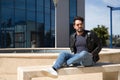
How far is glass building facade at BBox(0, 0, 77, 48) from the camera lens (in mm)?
31141

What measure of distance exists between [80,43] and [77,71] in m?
0.61

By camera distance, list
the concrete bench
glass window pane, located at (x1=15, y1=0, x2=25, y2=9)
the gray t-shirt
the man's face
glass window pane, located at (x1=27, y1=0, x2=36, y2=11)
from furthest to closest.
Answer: glass window pane, located at (x1=27, y1=0, x2=36, y2=11) → glass window pane, located at (x1=15, y1=0, x2=25, y2=9) → the gray t-shirt → the man's face → the concrete bench

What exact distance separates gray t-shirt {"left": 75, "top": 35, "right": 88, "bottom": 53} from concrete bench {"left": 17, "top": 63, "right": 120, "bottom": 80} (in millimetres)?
426

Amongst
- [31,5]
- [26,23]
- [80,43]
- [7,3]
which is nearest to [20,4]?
[31,5]

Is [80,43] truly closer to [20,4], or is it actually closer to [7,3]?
[7,3]

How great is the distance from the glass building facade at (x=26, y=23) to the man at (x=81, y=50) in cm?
2505

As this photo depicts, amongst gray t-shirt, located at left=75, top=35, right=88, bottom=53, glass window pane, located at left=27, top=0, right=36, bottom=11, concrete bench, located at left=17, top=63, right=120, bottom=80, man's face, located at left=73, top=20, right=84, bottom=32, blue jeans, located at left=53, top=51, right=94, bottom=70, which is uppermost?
glass window pane, located at left=27, top=0, right=36, bottom=11

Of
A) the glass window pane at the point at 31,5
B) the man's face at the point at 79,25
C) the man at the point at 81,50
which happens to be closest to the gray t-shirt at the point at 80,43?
the man at the point at 81,50

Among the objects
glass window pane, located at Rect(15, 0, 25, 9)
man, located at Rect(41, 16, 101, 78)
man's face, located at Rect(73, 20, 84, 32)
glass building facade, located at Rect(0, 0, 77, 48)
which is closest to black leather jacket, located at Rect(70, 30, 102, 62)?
man, located at Rect(41, 16, 101, 78)

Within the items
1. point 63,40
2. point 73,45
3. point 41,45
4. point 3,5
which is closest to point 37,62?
point 73,45

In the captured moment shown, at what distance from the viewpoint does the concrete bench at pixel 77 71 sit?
5656 mm

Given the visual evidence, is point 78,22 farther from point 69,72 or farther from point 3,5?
point 3,5

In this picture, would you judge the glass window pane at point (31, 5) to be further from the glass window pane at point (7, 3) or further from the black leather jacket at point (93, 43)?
the black leather jacket at point (93, 43)

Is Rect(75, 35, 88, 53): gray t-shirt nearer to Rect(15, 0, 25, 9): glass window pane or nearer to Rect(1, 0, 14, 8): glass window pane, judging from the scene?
Rect(1, 0, 14, 8): glass window pane
